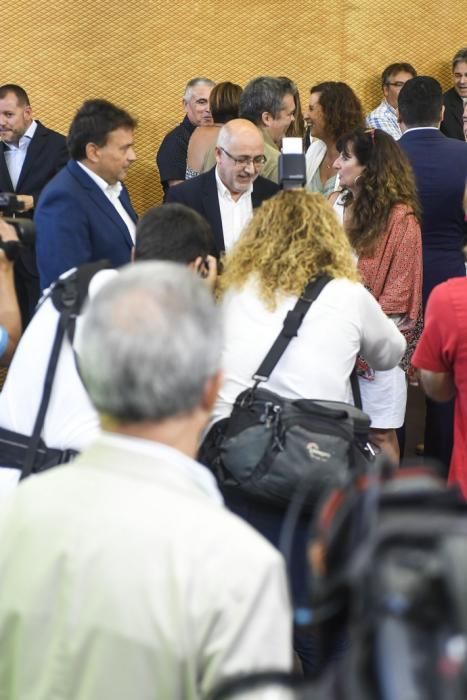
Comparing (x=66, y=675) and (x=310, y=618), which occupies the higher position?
(x=310, y=618)

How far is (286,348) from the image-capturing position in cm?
274

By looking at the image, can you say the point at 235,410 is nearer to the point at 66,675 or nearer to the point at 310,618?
the point at 66,675

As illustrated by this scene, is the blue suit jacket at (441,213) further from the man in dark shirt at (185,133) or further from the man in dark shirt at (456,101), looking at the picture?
the man in dark shirt at (456,101)

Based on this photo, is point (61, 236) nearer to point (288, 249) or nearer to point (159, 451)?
point (288, 249)

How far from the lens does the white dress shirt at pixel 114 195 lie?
373cm

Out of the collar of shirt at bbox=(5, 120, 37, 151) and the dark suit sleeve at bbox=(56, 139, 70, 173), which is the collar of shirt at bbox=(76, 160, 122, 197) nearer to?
the dark suit sleeve at bbox=(56, 139, 70, 173)

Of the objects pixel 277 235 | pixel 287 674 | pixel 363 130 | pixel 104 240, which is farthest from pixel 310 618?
pixel 363 130

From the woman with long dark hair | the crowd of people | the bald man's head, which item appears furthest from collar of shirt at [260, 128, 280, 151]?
the bald man's head

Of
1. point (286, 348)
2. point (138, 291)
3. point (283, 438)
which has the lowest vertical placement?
point (283, 438)

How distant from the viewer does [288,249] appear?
282 cm

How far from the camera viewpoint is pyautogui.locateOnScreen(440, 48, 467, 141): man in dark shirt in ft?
22.5

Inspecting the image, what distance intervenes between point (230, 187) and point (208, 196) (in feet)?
0.28

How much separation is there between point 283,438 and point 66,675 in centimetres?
129

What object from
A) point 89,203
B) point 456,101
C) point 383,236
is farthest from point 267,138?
point 456,101
